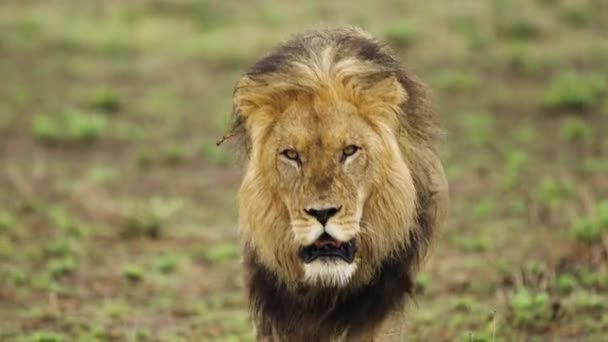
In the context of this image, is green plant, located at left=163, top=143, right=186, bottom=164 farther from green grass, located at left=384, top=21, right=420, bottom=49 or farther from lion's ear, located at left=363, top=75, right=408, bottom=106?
lion's ear, located at left=363, top=75, right=408, bottom=106

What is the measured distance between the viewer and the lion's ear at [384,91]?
570 cm

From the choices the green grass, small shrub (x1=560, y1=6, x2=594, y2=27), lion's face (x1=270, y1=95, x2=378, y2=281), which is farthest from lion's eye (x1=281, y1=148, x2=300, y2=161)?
small shrub (x1=560, y1=6, x2=594, y2=27)

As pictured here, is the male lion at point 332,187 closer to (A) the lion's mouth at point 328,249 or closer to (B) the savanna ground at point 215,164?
(A) the lion's mouth at point 328,249

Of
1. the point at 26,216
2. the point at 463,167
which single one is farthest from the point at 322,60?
the point at 463,167

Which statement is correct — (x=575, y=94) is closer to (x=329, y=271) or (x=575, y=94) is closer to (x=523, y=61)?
(x=523, y=61)

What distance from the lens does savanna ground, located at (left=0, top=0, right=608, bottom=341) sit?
835cm

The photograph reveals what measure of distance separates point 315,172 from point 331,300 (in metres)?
0.73

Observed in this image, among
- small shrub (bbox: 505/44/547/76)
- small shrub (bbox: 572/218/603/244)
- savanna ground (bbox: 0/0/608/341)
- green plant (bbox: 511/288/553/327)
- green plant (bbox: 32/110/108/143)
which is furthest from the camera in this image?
small shrub (bbox: 505/44/547/76)

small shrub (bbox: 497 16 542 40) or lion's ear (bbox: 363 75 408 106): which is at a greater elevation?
lion's ear (bbox: 363 75 408 106)

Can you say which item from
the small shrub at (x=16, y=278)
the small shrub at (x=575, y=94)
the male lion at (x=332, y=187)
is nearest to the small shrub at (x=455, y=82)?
the small shrub at (x=575, y=94)

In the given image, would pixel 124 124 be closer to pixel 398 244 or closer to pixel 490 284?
pixel 490 284

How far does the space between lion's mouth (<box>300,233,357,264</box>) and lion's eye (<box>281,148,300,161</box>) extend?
0.40m

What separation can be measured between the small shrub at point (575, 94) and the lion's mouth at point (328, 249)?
27.8 feet

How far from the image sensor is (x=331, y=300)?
5852 millimetres
